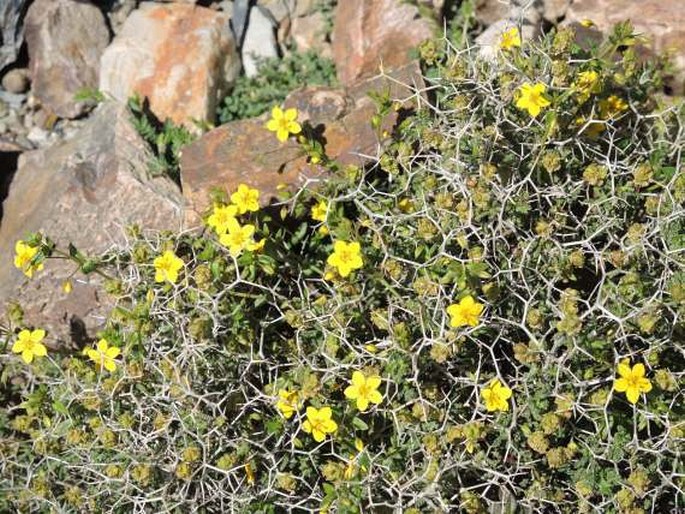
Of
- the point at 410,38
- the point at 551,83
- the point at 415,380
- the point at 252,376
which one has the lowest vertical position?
the point at 252,376

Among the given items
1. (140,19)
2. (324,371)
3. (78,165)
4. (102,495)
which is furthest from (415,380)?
(140,19)

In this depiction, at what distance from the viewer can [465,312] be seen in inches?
127

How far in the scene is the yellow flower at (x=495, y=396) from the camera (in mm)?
3256

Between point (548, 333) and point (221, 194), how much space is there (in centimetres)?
139

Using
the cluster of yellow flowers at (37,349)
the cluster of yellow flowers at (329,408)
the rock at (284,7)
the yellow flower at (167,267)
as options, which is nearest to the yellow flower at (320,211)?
the yellow flower at (167,267)

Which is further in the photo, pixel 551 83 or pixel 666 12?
pixel 666 12

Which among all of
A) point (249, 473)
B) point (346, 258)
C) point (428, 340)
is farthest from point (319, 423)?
point (346, 258)

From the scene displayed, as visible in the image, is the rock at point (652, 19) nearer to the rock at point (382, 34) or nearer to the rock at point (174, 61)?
the rock at point (382, 34)

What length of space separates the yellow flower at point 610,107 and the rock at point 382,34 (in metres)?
1.29

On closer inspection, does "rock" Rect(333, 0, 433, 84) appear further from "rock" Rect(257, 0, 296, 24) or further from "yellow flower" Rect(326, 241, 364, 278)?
"yellow flower" Rect(326, 241, 364, 278)

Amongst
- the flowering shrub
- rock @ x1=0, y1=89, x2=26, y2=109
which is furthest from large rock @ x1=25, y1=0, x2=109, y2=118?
the flowering shrub

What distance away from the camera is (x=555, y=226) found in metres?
3.61

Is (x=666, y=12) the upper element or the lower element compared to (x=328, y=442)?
upper

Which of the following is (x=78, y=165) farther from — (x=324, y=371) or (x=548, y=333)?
(x=548, y=333)
